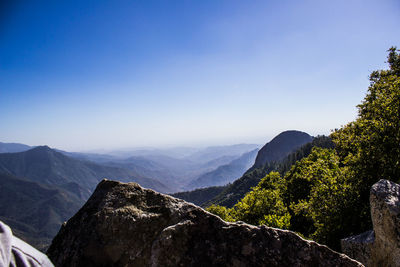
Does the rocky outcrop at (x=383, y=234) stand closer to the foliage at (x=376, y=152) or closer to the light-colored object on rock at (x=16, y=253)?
the foliage at (x=376, y=152)

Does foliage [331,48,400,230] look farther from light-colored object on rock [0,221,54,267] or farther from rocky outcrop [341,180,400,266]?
light-colored object on rock [0,221,54,267]

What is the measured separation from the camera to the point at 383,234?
311 inches

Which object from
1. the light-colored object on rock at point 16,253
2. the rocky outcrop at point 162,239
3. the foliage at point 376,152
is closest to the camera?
the light-colored object on rock at point 16,253

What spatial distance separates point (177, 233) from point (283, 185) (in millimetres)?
26708

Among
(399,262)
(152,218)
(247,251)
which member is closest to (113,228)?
(152,218)

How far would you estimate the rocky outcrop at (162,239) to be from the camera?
511 centimetres

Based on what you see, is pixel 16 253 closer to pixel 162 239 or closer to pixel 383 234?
pixel 162 239

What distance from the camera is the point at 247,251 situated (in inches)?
205

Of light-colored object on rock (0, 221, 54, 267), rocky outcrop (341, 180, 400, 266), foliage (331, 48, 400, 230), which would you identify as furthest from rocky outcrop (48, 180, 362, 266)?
foliage (331, 48, 400, 230)

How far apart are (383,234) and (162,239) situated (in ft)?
28.8

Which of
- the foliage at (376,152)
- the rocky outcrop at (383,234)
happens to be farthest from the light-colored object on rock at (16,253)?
the foliage at (376,152)

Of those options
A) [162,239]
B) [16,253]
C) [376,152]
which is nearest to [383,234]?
[376,152]

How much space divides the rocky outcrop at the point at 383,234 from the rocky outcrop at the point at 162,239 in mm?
4000

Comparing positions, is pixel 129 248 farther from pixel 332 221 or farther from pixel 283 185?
pixel 283 185
